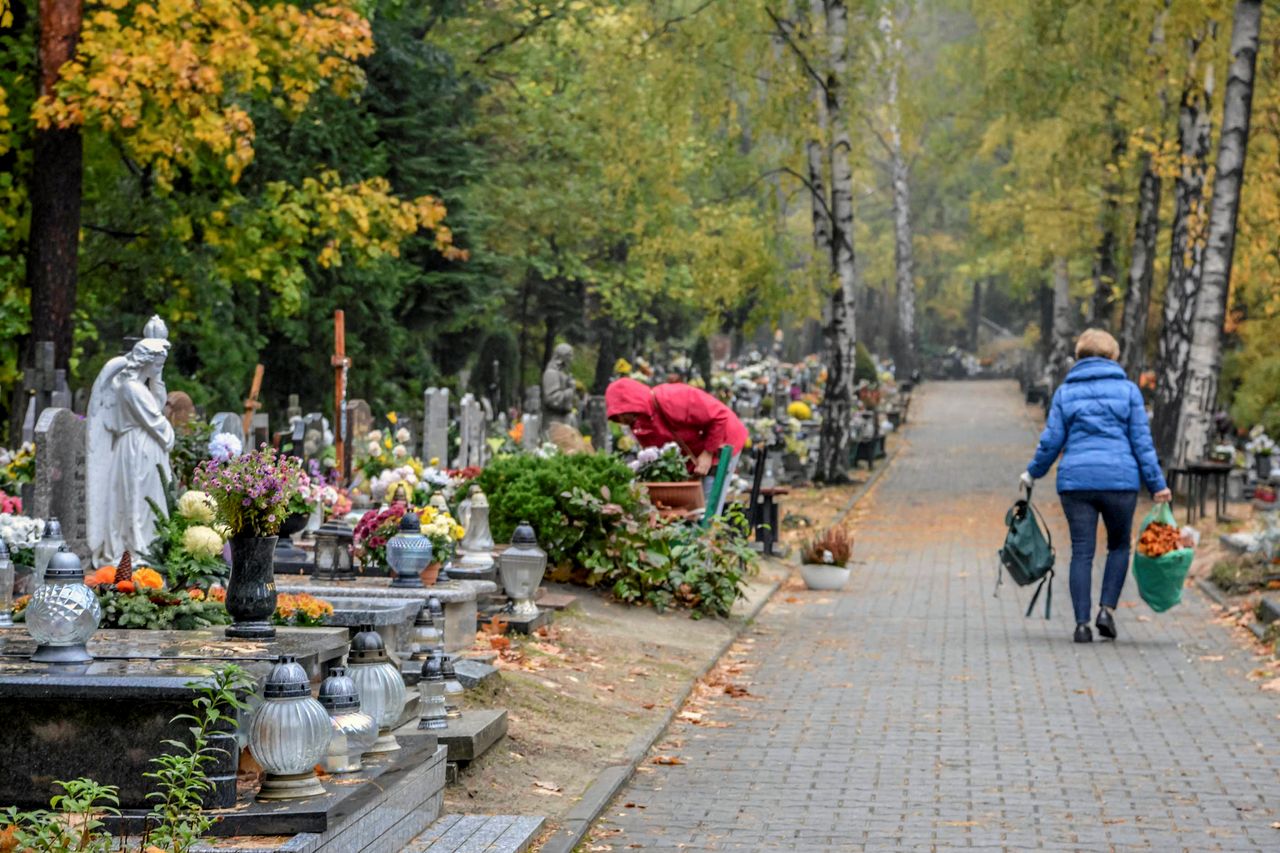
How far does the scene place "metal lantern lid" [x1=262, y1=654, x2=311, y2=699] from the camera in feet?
21.1

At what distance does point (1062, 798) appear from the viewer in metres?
8.91

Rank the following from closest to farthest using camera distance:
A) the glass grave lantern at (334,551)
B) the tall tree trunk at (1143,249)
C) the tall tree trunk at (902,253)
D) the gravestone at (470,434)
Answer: the glass grave lantern at (334,551), the gravestone at (470,434), the tall tree trunk at (1143,249), the tall tree trunk at (902,253)

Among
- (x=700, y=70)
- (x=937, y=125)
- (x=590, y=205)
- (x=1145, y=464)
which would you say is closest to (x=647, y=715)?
(x=1145, y=464)

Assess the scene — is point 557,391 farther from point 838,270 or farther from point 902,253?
point 902,253

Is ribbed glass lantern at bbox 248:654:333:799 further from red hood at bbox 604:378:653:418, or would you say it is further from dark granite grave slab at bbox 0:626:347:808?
red hood at bbox 604:378:653:418

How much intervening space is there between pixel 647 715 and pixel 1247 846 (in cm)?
392

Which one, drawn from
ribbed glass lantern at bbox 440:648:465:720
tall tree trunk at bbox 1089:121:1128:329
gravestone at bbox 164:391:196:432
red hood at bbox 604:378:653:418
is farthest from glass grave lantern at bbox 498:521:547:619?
tall tree trunk at bbox 1089:121:1128:329

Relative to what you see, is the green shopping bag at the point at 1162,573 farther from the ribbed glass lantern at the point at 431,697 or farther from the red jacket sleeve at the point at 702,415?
the ribbed glass lantern at the point at 431,697

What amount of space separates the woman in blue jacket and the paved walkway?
50 cm

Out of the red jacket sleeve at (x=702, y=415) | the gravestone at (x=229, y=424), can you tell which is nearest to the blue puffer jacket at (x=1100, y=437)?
the red jacket sleeve at (x=702, y=415)

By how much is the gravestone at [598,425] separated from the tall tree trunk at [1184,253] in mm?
7978

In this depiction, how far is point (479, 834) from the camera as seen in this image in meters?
7.52

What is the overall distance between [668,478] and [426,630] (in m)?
8.18

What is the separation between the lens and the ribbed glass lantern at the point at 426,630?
963 cm
